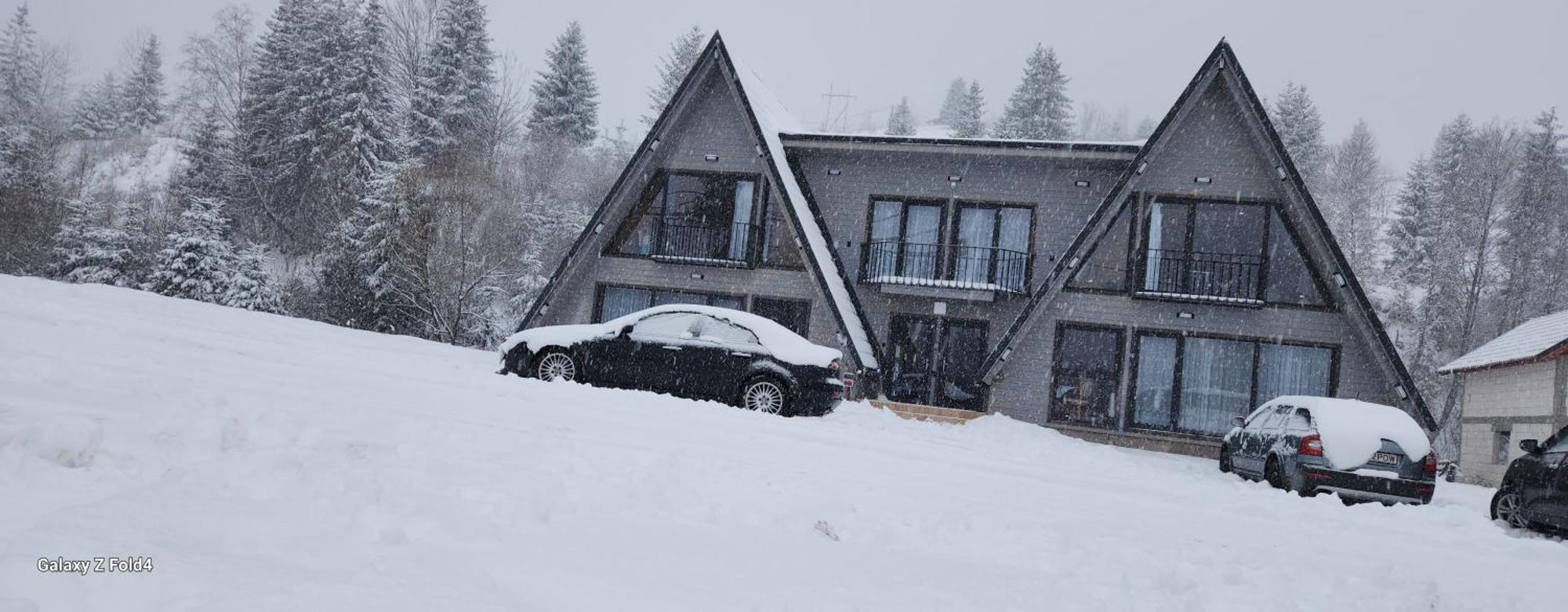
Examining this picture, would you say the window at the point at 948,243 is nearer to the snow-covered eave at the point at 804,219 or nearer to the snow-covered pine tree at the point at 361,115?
the snow-covered eave at the point at 804,219

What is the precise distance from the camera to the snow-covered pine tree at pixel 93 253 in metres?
30.0

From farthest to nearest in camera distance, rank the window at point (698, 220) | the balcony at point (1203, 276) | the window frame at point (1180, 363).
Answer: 1. the window at point (698, 220)
2. the balcony at point (1203, 276)
3. the window frame at point (1180, 363)

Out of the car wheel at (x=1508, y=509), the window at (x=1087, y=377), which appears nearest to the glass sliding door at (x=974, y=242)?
the window at (x=1087, y=377)

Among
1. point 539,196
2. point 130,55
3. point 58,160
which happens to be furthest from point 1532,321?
point 130,55

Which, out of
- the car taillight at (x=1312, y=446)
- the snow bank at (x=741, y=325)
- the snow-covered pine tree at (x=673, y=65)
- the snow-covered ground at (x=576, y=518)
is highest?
the snow-covered pine tree at (x=673, y=65)

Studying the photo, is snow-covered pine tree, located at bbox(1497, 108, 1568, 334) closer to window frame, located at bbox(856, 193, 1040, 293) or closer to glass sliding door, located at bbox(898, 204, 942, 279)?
window frame, located at bbox(856, 193, 1040, 293)

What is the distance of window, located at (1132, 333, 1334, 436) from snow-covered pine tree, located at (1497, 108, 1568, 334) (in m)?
26.8

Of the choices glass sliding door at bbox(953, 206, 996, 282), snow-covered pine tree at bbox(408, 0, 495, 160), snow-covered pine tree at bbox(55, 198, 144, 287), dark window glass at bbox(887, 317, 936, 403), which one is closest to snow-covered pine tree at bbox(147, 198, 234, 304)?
snow-covered pine tree at bbox(55, 198, 144, 287)

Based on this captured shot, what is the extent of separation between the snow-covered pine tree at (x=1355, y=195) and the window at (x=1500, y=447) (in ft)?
73.5

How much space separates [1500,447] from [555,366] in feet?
80.2

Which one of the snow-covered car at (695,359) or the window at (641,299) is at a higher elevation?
the window at (641,299)

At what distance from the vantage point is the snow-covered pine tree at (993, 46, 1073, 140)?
166ft

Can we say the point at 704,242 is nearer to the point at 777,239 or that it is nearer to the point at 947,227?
the point at 777,239

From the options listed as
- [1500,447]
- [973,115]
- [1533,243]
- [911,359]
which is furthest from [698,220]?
[973,115]
